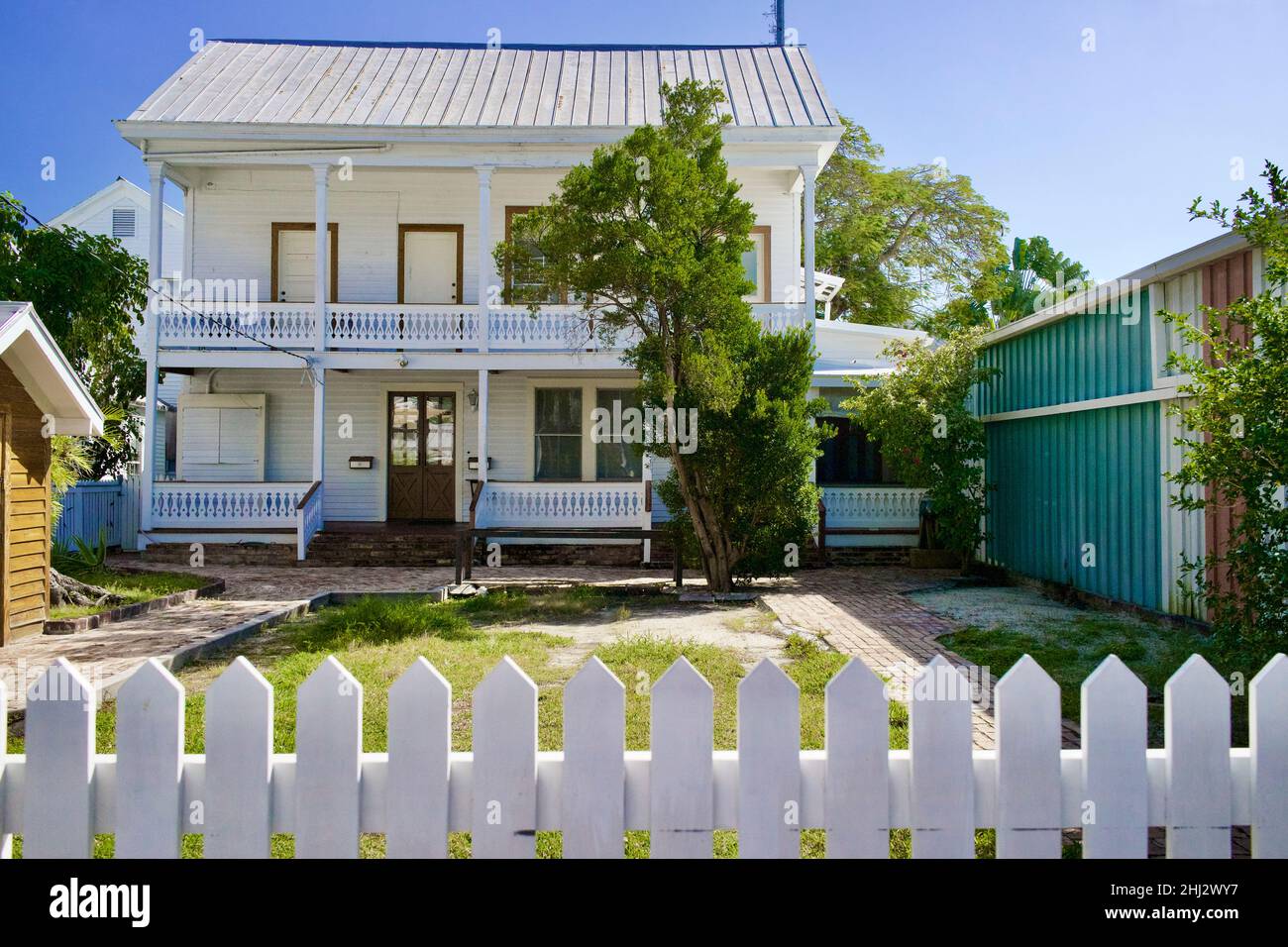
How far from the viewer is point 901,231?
96.8 feet

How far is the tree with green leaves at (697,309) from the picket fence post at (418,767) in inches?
317

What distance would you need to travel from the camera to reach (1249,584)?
13.7 ft

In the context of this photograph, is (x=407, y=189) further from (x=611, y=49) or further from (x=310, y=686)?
(x=310, y=686)

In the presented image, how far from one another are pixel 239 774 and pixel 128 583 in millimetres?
10492

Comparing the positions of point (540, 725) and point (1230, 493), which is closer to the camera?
point (1230, 493)

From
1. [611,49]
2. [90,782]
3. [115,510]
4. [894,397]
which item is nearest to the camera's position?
[90,782]

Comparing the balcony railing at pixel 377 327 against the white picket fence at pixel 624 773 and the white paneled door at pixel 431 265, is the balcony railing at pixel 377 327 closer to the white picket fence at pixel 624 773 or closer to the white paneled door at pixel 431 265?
the white paneled door at pixel 431 265

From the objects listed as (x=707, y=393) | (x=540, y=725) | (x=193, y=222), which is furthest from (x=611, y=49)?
(x=540, y=725)

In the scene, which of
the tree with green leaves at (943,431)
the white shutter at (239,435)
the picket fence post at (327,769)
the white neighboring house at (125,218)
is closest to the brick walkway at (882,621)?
the tree with green leaves at (943,431)

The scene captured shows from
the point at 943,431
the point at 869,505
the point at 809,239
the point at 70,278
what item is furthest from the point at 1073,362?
the point at 70,278

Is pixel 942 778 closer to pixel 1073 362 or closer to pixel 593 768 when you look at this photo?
pixel 593 768
